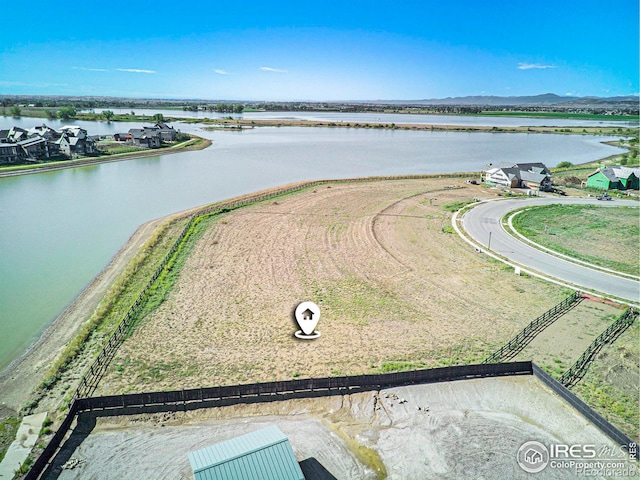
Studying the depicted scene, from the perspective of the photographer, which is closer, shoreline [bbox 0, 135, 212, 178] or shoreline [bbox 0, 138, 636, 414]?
shoreline [bbox 0, 138, 636, 414]

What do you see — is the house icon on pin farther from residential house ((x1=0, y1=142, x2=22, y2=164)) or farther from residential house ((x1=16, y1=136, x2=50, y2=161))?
residential house ((x1=16, y1=136, x2=50, y2=161))

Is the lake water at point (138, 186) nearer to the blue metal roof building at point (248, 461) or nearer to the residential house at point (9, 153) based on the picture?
the residential house at point (9, 153)

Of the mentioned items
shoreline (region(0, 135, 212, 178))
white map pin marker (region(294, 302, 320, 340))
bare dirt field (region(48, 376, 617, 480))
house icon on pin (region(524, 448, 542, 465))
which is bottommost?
white map pin marker (region(294, 302, 320, 340))

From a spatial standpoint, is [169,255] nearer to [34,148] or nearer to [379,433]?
[379,433]

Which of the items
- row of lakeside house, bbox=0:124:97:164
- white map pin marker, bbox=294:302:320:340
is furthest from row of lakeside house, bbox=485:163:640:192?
row of lakeside house, bbox=0:124:97:164

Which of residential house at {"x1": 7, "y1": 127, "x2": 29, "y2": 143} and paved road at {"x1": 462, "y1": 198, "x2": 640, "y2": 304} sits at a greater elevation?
residential house at {"x1": 7, "y1": 127, "x2": 29, "y2": 143}

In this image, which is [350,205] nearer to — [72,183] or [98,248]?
[98,248]

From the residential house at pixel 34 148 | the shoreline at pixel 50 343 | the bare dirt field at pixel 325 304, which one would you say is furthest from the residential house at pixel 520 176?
the residential house at pixel 34 148
